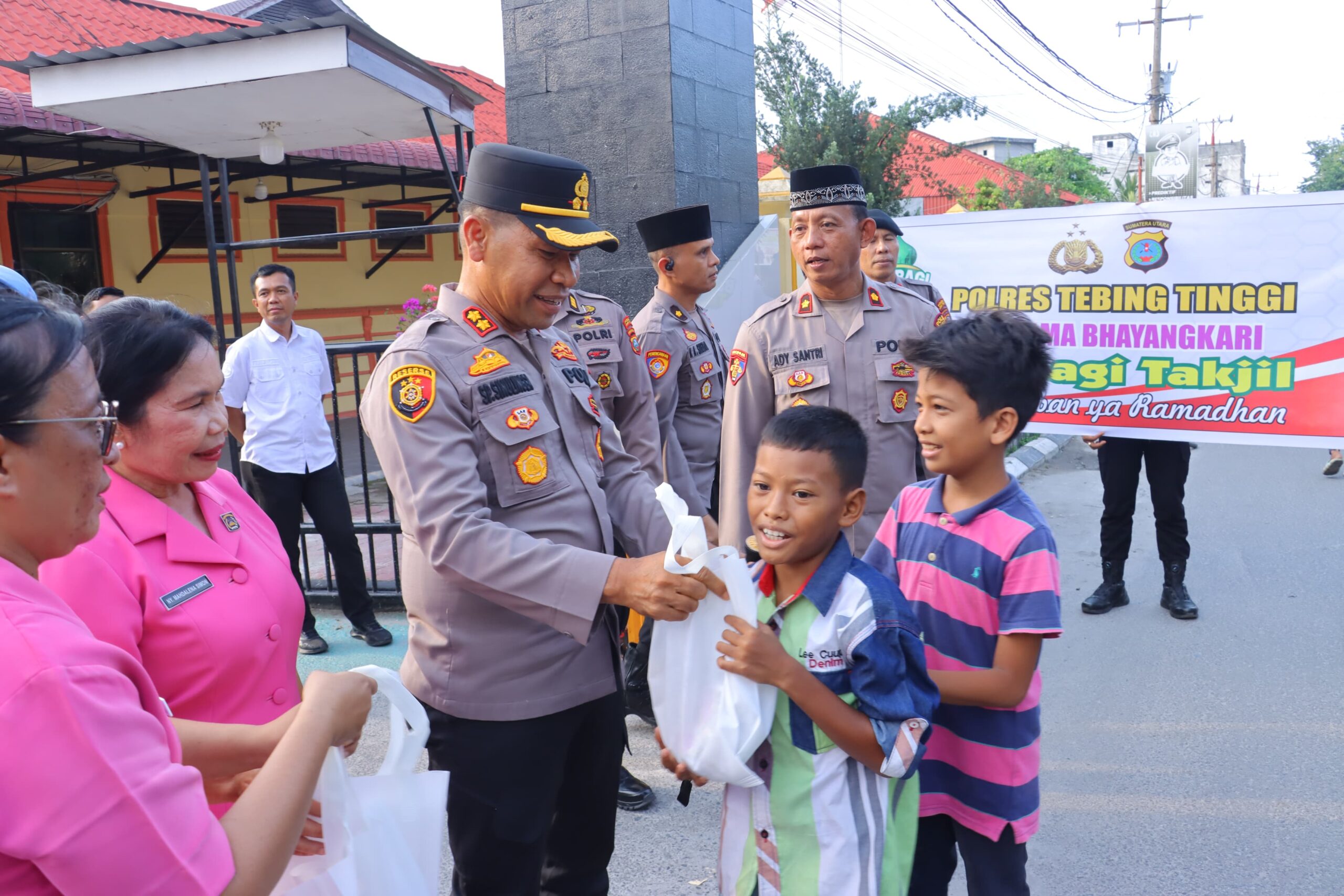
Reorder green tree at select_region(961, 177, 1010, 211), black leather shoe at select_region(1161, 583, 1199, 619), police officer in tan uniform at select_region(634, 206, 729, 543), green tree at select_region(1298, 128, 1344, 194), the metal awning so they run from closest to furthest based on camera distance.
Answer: police officer in tan uniform at select_region(634, 206, 729, 543) < the metal awning < black leather shoe at select_region(1161, 583, 1199, 619) < green tree at select_region(961, 177, 1010, 211) < green tree at select_region(1298, 128, 1344, 194)

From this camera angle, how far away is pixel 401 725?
1637mm

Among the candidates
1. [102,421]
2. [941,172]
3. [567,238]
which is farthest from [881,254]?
[941,172]

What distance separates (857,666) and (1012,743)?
19.3 inches

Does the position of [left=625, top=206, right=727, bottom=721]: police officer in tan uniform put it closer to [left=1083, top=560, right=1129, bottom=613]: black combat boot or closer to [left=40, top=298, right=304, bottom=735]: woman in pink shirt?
[left=40, top=298, right=304, bottom=735]: woman in pink shirt

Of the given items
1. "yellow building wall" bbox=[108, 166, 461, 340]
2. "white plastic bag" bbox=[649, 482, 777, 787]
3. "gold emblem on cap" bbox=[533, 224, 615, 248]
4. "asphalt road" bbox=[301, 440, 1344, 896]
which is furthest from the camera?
"yellow building wall" bbox=[108, 166, 461, 340]

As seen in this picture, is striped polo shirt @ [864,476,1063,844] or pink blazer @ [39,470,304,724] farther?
striped polo shirt @ [864,476,1063,844]

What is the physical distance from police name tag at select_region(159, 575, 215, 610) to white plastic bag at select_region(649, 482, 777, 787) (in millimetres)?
786

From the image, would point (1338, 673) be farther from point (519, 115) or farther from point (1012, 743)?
point (519, 115)

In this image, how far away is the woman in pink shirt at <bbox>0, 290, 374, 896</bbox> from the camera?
953 millimetres

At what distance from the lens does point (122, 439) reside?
5.85ft

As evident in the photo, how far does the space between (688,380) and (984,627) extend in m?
2.40

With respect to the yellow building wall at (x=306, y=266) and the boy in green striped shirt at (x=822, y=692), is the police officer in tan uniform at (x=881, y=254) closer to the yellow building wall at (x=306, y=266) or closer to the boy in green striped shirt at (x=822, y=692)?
the boy in green striped shirt at (x=822, y=692)

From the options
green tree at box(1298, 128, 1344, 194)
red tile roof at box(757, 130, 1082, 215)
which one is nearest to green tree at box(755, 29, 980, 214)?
red tile roof at box(757, 130, 1082, 215)

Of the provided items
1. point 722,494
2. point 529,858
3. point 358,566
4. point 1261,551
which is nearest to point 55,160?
point 358,566
